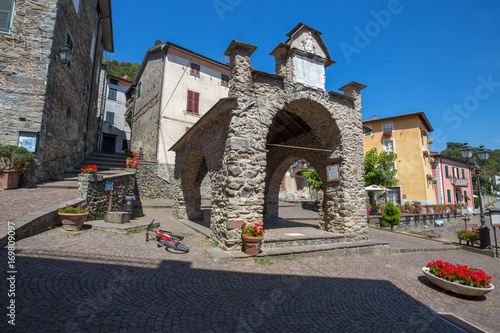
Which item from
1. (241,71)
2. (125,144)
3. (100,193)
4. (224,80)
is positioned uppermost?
(224,80)

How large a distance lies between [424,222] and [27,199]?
25.6 m

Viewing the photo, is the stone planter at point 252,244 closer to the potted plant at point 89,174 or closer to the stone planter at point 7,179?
the potted plant at point 89,174

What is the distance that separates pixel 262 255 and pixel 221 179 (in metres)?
2.44

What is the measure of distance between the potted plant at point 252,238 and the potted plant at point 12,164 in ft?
28.1

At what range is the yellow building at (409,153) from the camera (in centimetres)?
2544

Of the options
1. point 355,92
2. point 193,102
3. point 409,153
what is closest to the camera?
point 355,92

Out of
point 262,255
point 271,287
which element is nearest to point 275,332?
point 271,287

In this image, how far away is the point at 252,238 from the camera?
6.10 m

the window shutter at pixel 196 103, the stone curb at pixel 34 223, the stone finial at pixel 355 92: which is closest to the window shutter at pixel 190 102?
the window shutter at pixel 196 103

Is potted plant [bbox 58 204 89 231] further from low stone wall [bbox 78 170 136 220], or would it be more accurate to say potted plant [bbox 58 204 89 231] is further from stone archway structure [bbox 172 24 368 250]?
stone archway structure [bbox 172 24 368 250]

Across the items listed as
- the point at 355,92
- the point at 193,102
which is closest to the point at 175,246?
the point at 355,92

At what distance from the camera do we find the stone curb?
5.36m

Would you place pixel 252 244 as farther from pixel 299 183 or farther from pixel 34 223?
pixel 299 183

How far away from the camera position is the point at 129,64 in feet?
139
